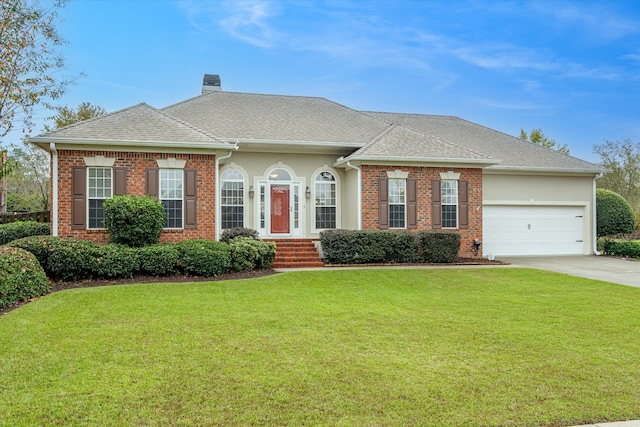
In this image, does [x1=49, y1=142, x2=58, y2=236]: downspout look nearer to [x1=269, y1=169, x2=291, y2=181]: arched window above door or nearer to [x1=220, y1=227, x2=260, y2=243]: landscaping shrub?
[x1=220, y1=227, x2=260, y2=243]: landscaping shrub

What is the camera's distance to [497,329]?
21.3 ft

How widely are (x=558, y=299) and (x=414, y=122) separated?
43.8ft

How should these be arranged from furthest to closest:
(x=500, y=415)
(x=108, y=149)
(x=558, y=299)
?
(x=108, y=149)
(x=558, y=299)
(x=500, y=415)

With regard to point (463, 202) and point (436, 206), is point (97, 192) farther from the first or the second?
point (463, 202)

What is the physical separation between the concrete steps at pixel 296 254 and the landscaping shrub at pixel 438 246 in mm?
3485

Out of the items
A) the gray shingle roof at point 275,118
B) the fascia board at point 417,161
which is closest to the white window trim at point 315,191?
the fascia board at point 417,161

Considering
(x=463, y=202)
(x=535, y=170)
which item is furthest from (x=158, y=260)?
(x=535, y=170)

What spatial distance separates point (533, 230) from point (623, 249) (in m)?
3.69

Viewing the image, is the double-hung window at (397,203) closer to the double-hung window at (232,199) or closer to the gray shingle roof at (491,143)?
the gray shingle roof at (491,143)

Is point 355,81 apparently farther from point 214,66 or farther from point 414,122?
point 214,66

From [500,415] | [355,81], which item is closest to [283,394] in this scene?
[500,415]

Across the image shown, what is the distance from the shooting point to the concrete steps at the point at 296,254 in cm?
1391

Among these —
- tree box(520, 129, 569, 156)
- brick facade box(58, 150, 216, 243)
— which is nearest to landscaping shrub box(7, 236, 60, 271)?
brick facade box(58, 150, 216, 243)

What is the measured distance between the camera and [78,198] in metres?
13.2
